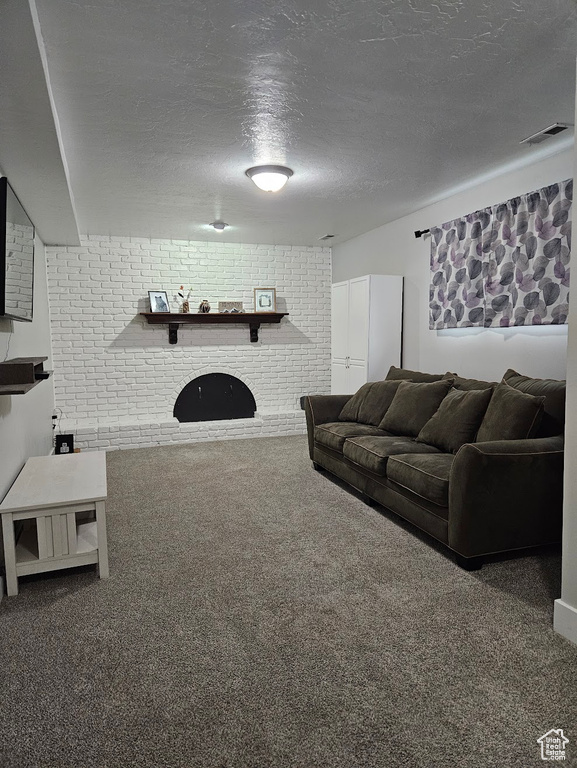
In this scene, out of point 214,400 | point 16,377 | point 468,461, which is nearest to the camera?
point 16,377

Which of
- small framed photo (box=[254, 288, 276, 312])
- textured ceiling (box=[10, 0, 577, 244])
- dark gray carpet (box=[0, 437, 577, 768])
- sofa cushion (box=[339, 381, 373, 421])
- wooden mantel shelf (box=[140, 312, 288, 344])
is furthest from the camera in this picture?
small framed photo (box=[254, 288, 276, 312])

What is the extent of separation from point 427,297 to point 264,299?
2.40 meters

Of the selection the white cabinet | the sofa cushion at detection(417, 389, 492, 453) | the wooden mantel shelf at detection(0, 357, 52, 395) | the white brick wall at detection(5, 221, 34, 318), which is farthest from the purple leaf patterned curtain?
the white brick wall at detection(5, 221, 34, 318)

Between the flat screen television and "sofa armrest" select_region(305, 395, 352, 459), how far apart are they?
239 centimetres

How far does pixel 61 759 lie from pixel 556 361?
349 cm

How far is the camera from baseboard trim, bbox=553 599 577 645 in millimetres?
2098

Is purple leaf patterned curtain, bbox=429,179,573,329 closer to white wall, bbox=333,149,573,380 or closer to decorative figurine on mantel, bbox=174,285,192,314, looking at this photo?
white wall, bbox=333,149,573,380

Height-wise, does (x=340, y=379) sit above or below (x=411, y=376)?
below

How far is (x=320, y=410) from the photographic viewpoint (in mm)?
A: 4766

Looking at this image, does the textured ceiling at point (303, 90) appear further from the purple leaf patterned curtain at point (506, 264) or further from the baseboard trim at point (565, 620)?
the baseboard trim at point (565, 620)

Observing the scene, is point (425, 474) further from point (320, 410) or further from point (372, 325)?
point (372, 325)

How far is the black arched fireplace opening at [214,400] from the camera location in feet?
21.8

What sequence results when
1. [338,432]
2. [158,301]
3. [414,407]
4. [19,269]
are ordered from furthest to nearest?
[158,301], [338,432], [414,407], [19,269]

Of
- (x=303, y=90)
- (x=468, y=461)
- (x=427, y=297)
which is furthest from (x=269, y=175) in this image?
(x=468, y=461)
